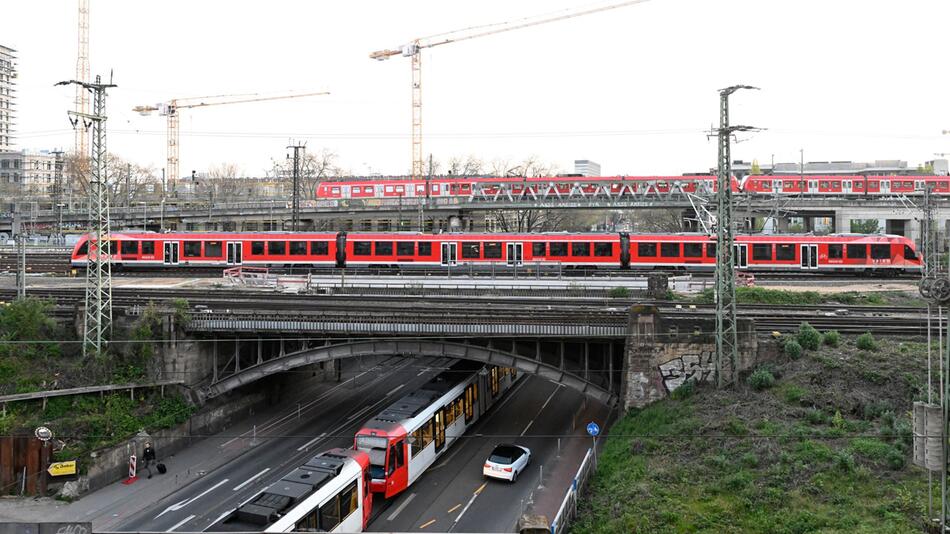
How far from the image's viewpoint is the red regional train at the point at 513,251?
49000mm

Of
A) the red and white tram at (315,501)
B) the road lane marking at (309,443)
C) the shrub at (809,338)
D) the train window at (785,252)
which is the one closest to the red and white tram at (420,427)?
the red and white tram at (315,501)

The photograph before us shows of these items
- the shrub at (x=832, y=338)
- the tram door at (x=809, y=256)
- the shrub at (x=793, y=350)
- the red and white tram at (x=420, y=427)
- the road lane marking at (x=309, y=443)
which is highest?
the tram door at (x=809, y=256)

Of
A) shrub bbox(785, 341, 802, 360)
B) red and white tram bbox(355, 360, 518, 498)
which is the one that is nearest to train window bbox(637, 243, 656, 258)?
red and white tram bbox(355, 360, 518, 498)

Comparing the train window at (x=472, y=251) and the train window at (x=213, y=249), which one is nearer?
the train window at (x=472, y=251)

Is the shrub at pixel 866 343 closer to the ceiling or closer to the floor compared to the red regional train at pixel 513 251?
closer to the floor

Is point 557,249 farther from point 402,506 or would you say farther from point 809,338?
point 402,506

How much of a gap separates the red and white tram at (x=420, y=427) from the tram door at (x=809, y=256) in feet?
86.0

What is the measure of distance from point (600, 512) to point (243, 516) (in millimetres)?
9510

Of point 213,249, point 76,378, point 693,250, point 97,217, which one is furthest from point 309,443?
point 693,250

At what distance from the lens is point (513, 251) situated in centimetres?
5003

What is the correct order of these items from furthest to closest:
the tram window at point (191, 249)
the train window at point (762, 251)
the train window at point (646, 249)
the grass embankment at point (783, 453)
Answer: the tram window at point (191, 249), the train window at point (646, 249), the train window at point (762, 251), the grass embankment at point (783, 453)

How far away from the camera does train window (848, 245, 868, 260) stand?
48938 mm

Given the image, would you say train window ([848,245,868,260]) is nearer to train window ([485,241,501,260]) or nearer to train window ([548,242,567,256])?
train window ([548,242,567,256])

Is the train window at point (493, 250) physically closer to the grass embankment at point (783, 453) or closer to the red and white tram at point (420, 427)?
the red and white tram at point (420, 427)
